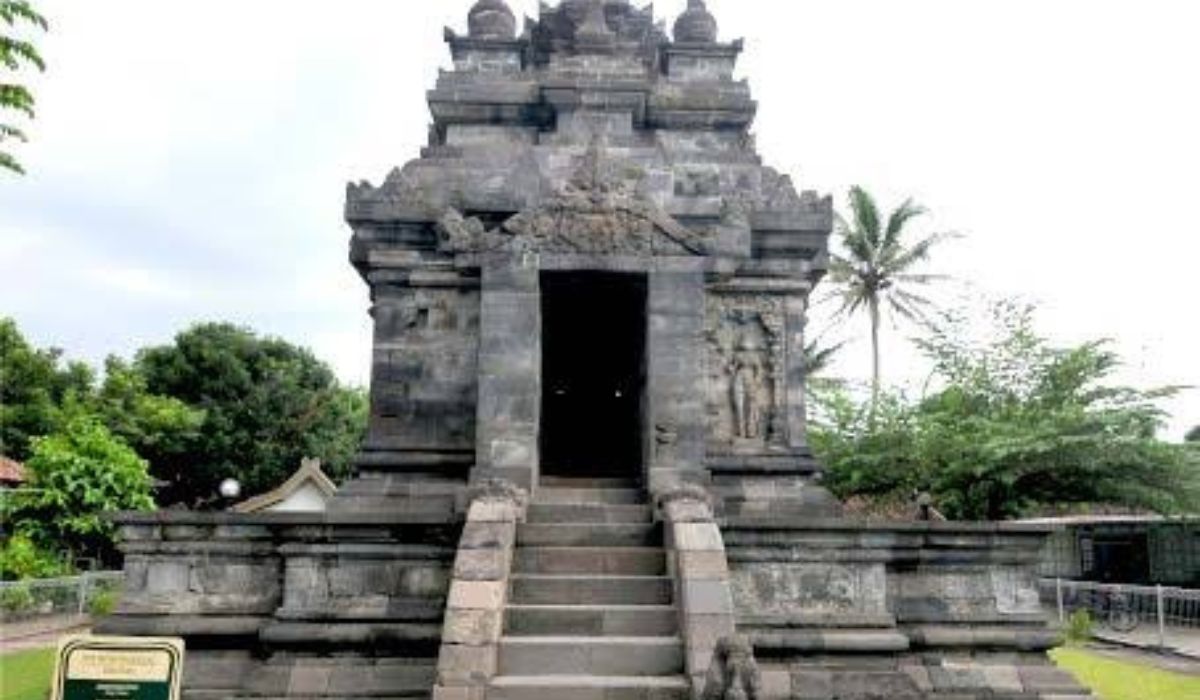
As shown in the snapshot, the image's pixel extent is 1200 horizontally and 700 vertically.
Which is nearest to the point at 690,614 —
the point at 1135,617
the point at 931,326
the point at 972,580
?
the point at 972,580

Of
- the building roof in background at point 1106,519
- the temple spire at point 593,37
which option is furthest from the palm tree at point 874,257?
the temple spire at point 593,37

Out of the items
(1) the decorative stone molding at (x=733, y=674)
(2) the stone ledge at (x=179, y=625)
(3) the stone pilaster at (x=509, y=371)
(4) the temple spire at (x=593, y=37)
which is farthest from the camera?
(4) the temple spire at (x=593, y=37)

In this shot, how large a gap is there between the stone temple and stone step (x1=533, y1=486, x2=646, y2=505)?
5 cm

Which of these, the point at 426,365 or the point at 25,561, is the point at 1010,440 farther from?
the point at 25,561

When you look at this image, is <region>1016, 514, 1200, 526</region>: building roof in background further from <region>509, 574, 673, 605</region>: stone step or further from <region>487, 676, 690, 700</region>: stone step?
<region>487, 676, 690, 700</region>: stone step

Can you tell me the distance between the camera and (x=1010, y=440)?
20.8 meters

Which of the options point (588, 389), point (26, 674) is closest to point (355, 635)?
point (588, 389)

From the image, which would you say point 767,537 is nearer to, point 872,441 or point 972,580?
point 972,580

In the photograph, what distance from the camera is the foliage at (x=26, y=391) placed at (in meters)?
28.8

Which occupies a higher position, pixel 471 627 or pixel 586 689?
pixel 471 627

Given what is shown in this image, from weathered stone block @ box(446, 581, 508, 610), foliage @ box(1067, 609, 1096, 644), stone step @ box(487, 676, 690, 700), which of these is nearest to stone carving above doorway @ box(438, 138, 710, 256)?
weathered stone block @ box(446, 581, 508, 610)

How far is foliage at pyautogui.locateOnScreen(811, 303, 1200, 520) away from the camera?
2052 centimetres

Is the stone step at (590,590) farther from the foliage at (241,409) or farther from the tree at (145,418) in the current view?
the foliage at (241,409)

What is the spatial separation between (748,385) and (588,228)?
2.56m
